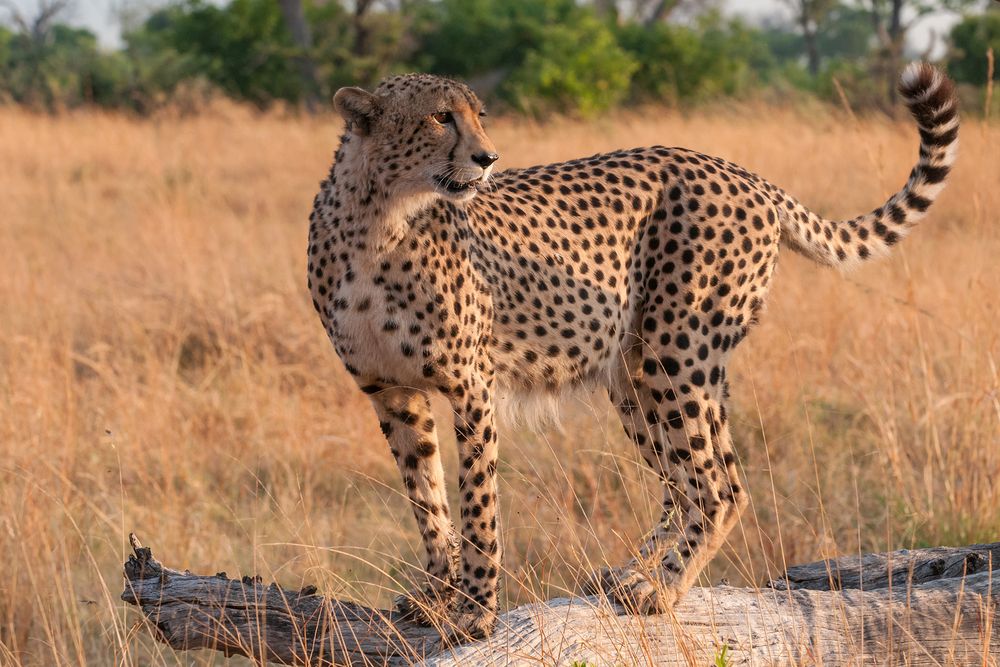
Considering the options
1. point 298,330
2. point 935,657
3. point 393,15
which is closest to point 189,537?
point 298,330

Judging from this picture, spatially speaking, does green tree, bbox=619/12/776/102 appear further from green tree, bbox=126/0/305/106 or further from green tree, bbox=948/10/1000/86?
green tree, bbox=126/0/305/106

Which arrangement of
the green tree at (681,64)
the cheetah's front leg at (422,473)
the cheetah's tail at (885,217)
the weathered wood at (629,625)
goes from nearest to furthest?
the weathered wood at (629,625) < the cheetah's front leg at (422,473) < the cheetah's tail at (885,217) < the green tree at (681,64)

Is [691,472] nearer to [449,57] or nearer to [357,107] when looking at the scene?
[357,107]

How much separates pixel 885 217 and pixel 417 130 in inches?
59.3

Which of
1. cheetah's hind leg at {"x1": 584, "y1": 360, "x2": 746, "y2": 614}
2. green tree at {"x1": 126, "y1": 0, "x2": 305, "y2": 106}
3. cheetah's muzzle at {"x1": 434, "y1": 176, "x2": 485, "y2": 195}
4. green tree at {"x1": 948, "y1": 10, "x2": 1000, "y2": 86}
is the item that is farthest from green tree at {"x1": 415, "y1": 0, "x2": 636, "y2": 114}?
cheetah's muzzle at {"x1": 434, "y1": 176, "x2": 485, "y2": 195}

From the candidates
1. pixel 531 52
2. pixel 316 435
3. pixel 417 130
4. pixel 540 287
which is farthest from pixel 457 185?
pixel 531 52

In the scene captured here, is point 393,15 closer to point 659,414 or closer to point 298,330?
point 298,330

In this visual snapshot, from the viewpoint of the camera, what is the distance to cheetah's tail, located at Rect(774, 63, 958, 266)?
339cm

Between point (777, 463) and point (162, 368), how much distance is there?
2694 mm

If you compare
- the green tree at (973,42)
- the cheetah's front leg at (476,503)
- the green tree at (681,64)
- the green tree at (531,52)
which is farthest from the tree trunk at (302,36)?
the cheetah's front leg at (476,503)

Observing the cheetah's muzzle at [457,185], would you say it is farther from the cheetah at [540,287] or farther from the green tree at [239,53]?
the green tree at [239,53]

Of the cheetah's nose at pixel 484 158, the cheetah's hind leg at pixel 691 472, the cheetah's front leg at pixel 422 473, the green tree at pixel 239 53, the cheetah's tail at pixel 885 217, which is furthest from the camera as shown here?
the green tree at pixel 239 53

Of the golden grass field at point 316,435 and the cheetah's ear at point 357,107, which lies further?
the golden grass field at point 316,435

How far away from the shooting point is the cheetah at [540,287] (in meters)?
2.90
